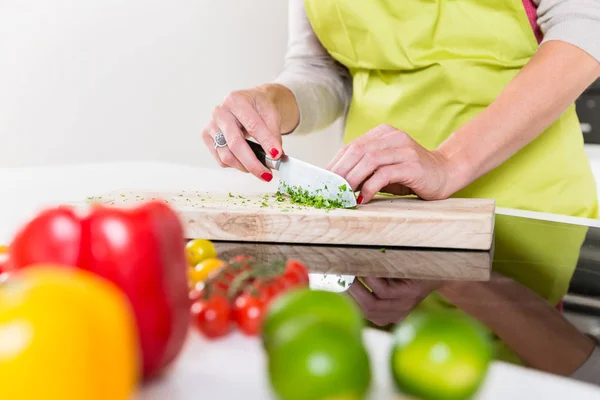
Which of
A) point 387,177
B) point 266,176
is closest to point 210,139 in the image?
point 266,176

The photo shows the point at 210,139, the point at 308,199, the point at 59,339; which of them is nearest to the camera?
the point at 59,339

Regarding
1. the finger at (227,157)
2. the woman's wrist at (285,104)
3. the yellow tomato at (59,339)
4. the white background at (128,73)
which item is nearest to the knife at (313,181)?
the finger at (227,157)

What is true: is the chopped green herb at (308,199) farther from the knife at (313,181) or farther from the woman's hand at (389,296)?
the woman's hand at (389,296)

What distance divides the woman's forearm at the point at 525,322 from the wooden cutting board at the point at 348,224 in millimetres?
190

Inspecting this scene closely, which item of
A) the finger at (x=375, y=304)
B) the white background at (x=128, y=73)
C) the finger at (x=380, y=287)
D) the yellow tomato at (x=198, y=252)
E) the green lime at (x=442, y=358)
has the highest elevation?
the green lime at (x=442, y=358)

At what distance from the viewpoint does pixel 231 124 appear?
1328 mm

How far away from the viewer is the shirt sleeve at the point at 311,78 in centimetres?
158

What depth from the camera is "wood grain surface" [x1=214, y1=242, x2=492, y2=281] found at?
2.64 feet

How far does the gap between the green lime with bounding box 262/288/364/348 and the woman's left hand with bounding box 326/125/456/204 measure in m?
0.72

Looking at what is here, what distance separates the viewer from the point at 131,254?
1.35ft

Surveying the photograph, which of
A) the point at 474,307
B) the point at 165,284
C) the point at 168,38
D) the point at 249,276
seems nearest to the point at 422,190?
the point at 474,307

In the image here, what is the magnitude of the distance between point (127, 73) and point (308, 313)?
2270mm

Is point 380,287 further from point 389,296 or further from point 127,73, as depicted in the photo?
point 127,73

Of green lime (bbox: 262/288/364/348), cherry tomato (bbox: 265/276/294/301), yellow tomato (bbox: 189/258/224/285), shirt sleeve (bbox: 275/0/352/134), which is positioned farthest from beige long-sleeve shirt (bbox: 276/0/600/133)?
green lime (bbox: 262/288/364/348)
